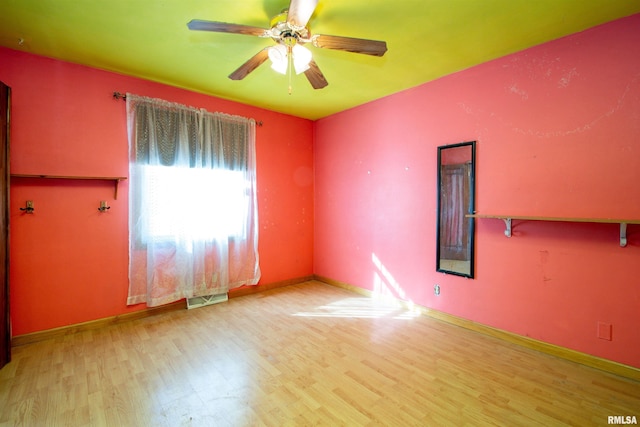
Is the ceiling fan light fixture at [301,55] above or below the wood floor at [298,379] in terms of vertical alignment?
above

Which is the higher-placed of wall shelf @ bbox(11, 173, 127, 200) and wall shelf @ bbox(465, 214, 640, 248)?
wall shelf @ bbox(11, 173, 127, 200)

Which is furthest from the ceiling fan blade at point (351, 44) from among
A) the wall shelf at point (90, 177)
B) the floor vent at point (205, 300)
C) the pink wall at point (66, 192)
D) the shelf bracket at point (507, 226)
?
the floor vent at point (205, 300)

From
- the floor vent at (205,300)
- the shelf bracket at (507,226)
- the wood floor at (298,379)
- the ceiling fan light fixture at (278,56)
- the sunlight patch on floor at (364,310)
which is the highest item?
the ceiling fan light fixture at (278,56)

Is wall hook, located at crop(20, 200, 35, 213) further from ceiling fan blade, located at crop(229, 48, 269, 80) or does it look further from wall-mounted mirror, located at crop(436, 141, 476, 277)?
wall-mounted mirror, located at crop(436, 141, 476, 277)

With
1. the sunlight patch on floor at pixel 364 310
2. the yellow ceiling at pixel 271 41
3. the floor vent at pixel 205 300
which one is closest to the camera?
the yellow ceiling at pixel 271 41

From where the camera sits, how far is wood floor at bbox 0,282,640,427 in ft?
5.80

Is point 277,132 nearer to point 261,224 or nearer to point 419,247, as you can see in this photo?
point 261,224

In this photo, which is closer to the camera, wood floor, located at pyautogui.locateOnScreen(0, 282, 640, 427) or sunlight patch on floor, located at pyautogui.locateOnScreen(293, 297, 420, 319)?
wood floor, located at pyautogui.locateOnScreen(0, 282, 640, 427)

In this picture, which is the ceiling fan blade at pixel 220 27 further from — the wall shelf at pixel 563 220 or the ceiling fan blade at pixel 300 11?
the wall shelf at pixel 563 220

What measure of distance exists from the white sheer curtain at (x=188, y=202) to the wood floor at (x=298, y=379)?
58 centimetres

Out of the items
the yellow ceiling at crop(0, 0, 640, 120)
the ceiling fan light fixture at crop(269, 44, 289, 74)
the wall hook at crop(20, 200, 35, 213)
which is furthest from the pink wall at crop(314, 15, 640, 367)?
the wall hook at crop(20, 200, 35, 213)

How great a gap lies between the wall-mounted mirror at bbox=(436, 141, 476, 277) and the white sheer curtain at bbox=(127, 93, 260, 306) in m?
2.47

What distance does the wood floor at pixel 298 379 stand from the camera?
177 centimetres

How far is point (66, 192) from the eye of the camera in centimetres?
282
